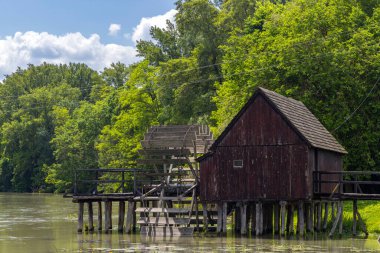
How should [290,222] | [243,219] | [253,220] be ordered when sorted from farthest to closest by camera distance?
1. [253,220]
2. [290,222]
3. [243,219]

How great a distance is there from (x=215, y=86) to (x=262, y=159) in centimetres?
3325

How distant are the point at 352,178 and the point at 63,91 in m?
90.5

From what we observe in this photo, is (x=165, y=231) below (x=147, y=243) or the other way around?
the other way around

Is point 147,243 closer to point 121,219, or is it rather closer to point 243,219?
point 243,219

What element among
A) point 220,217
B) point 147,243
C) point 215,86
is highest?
point 215,86

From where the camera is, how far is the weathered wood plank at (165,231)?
125ft

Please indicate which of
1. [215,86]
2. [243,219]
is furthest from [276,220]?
[215,86]

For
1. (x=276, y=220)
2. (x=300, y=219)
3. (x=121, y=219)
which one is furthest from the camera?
(x=121, y=219)

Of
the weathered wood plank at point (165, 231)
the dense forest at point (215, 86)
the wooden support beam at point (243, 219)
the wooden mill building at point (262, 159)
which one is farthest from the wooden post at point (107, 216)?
the dense forest at point (215, 86)

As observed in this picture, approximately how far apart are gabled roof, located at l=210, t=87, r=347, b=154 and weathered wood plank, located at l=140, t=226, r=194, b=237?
4060 mm

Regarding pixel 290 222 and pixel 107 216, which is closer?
pixel 290 222

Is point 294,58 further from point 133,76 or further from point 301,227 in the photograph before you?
point 133,76

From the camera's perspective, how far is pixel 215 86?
69625 mm

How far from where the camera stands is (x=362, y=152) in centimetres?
4872
